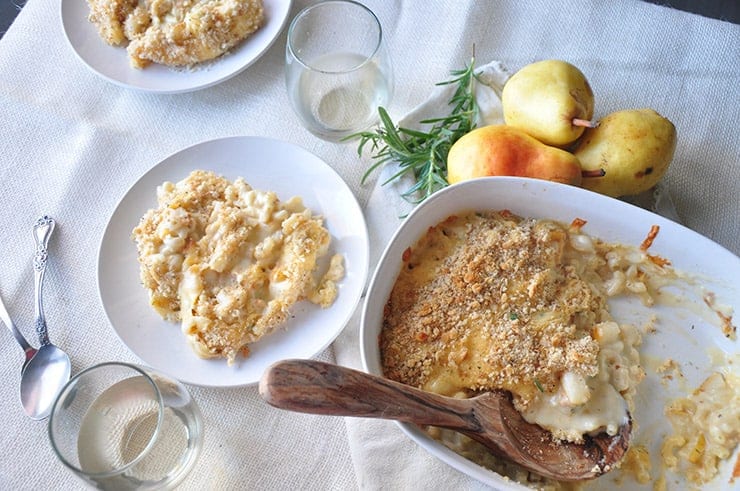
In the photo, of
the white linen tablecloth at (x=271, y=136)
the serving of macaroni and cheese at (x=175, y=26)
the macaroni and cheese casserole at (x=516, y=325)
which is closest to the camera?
the macaroni and cheese casserole at (x=516, y=325)

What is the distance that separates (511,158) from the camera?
47.4 inches

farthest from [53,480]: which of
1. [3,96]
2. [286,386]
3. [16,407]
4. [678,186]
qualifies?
[678,186]

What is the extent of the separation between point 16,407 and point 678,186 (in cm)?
124

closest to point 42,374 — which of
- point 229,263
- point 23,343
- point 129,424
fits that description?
point 23,343

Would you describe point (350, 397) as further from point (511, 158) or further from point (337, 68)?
point (337, 68)

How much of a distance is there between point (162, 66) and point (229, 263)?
50 centimetres

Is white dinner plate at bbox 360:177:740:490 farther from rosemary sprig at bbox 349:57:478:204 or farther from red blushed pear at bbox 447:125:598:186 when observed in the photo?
rosemary sprig at bbox 349:57:478:204

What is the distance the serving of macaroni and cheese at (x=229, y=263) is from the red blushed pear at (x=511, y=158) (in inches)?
10.9

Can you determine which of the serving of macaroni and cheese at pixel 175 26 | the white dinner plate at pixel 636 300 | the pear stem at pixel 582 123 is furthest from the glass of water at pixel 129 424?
the pear stem at pixel 582 123

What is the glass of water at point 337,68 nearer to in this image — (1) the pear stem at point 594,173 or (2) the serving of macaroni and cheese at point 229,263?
(2) the serving of macaroni and cheese at point 229,263

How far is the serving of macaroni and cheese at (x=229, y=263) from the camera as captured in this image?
1.19 m

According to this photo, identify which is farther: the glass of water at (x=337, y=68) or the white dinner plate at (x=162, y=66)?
the white dinner plate at (x=162, y=66)

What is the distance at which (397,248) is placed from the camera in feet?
3.62

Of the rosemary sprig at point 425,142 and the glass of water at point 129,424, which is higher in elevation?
the rosemary sprig at point 425,142
